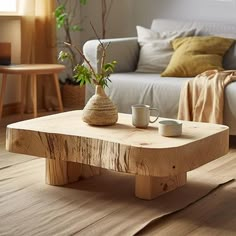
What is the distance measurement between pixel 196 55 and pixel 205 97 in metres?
0.53

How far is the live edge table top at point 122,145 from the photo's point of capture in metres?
2.67

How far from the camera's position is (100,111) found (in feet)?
10.0

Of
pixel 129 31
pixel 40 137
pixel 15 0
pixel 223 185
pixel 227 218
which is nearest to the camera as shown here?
pixel 227 218

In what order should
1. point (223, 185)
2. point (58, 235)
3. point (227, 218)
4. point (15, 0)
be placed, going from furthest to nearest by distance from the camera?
point (15, 0)
point (223, 185)
point (227, 218)
point (58, 235)

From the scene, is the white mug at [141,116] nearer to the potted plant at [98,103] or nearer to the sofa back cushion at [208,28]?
the potted plant at [98,103]

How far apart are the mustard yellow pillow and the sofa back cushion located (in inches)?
2.8

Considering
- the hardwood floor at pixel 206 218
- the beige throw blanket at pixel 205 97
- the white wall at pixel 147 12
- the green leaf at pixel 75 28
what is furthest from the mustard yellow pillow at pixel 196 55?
the hardwood floor at pixel 206 218

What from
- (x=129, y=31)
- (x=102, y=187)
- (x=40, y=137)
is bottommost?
(x=102, y=187)

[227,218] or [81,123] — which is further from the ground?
[81,123]

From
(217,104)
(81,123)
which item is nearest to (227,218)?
(81,123)

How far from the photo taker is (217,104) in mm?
3852

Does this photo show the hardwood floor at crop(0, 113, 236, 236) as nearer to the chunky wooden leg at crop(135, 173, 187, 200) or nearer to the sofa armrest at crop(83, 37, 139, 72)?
the chunky wooden leg at crop(135, 173, 187, 200)

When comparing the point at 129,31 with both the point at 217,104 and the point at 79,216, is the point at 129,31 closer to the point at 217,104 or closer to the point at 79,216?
the point at 217,104

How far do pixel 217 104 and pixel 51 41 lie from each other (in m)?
1.88
